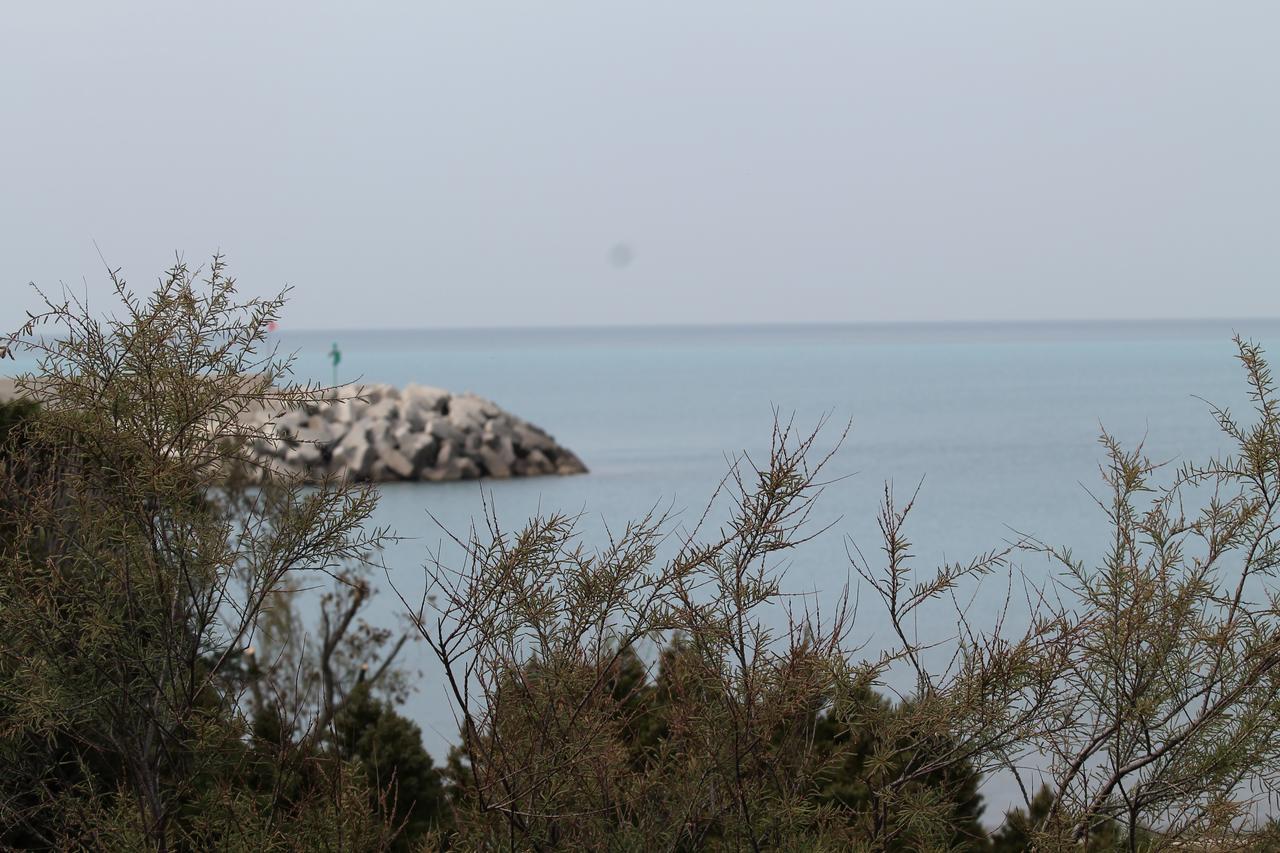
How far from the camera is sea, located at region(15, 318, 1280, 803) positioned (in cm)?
2317

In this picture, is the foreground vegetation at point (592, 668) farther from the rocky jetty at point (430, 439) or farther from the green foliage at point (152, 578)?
the rocky jetty at point (430, 439)

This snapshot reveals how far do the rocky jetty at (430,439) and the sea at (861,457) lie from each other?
3.70 feet

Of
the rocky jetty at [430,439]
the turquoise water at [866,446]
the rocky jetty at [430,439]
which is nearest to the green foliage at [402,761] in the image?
the turquoise water at [866,446]

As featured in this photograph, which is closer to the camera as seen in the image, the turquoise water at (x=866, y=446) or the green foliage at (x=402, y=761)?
the green foliage at (x=402, y=761)

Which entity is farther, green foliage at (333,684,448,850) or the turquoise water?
the turquoise water

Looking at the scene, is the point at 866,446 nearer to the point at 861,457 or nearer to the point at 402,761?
the point at 861,457

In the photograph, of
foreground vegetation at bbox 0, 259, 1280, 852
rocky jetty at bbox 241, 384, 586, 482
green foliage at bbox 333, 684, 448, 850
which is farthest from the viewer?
rocky jetty at bbox 241, 384, 586, 482

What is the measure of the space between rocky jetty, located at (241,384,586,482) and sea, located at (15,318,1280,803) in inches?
44.3

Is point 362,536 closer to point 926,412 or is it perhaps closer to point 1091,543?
point 1091,543

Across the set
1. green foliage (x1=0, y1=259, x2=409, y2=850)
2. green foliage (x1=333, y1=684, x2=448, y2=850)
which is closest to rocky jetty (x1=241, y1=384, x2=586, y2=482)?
green foliage (x1=333, y1=684, x2=448, y2=850)

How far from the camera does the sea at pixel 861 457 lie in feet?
76.0

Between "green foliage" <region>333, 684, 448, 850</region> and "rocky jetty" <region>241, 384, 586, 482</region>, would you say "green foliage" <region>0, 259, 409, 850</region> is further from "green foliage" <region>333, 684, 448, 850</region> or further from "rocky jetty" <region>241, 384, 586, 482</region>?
"rocky jetty" <region>241, 384, 586, 482</region>

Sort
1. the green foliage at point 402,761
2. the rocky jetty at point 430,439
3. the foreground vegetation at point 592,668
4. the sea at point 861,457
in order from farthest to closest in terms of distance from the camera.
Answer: the rocky jetty at point 430,439, the sea at point 861,457, the green foliage at point 402,761, the foreground vegetation at point 592,668

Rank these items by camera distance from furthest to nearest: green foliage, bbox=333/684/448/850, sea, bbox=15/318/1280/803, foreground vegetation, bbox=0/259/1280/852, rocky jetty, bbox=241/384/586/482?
1. rocky jetty, bbox=241/384/586/482
2. sea, bbox=15/318/1280/803
3. green foliage, bbox=333/684/448/850
4. foreground vegetation, bbox=0/259/1280/852
